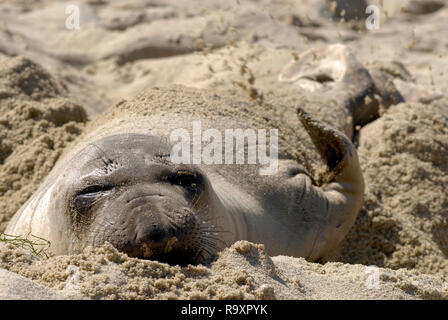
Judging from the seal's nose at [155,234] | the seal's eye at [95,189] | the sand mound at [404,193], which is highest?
the seal's eye at [95,189]

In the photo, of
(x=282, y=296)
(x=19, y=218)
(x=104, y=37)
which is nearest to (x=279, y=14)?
(x=104, y=37)

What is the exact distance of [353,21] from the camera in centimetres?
820

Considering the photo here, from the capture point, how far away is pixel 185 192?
2.79 m

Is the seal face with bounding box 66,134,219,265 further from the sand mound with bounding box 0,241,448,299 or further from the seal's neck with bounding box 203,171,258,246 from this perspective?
the seal's neck with bounding box 203,171,258,246

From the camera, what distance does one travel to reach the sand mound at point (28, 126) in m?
4.38

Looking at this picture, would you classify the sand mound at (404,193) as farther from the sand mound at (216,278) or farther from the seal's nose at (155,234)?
the seal's nose at (155,234)

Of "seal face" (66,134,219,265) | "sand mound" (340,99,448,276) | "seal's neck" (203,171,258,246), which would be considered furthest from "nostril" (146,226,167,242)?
"sand mound" (340,99,448,276)

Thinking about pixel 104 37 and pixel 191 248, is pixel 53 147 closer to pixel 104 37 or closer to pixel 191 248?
pixel 191 248

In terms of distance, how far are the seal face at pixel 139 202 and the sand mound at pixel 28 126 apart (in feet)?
4.92

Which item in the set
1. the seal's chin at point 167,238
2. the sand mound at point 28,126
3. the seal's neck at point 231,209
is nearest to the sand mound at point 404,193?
the seal's neck at point 231,209

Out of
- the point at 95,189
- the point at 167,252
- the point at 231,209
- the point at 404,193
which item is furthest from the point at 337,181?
the point at 167,252

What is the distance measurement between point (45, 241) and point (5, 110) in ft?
7.05

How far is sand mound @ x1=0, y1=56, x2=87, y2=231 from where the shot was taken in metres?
4.38

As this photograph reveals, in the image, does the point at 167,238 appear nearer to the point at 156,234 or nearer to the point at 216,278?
the point at 156,234
